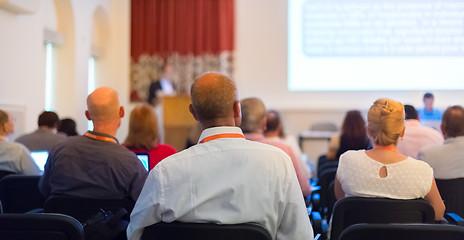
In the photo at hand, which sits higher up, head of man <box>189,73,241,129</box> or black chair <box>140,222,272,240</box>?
head of man <box>189,73,241,129</box>

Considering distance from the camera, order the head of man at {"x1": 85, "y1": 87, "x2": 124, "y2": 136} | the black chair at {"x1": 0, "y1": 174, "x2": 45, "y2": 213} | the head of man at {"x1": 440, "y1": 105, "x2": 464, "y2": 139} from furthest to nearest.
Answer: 1. the head of man at {"x1": 440, "y1": 105, "x2": 464, "y2": 139}
2. the black chair at {"x1": 0, "y1": 174, "x2": 45, "y2": 213}
3. the head of man at {"x1": 85, "y1": 87, "x2": 124, "y2": 136}

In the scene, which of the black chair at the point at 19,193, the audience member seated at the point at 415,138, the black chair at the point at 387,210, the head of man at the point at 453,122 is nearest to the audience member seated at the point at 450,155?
the head of man at the point at 453,122

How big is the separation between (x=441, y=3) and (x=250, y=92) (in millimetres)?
3354

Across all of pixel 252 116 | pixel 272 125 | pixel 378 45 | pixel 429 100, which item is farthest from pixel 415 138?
pixel 378 45

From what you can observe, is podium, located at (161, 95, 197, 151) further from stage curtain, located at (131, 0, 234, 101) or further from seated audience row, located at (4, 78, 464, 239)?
seated audience row, located at (4, 78, 464, 239)

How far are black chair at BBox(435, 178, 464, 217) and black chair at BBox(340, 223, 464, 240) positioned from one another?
1.61m

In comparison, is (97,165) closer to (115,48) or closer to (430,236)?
(430,236)

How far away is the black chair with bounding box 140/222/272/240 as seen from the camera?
4.82ft

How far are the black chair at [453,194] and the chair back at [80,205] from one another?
1.85m

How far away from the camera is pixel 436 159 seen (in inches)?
119

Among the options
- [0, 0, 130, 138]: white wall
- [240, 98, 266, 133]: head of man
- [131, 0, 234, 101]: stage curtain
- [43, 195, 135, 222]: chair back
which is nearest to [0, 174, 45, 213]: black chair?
[43, 195, 135, 222]: chair back

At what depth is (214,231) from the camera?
4.84 feet

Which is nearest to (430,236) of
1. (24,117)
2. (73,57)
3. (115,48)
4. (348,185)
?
(348,185)

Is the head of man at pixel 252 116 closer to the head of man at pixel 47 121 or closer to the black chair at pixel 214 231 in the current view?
the black chair at pixel 214 231
